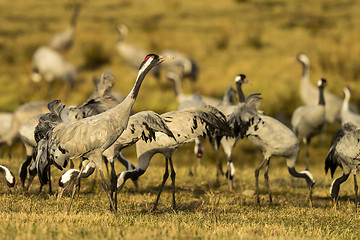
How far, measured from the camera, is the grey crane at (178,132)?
694 centimetres

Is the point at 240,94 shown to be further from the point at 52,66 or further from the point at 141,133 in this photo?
the point at 52,66

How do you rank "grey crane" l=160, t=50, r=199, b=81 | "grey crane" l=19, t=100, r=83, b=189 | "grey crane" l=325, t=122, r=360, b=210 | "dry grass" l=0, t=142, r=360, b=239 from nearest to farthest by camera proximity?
"dry grass" l=0, t=142, r=360, b=239 → "grey crane" l=19, t=100, r=83, b=189 → "grey crane" l=325, t=122, r=360, b=210 → "grey crane" l=160, t=50, r=199, b=81

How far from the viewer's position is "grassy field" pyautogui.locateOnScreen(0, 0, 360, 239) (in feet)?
18.1

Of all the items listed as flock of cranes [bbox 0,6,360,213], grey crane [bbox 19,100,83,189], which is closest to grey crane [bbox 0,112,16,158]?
flock of cranes [bbox 0,6,360,213]

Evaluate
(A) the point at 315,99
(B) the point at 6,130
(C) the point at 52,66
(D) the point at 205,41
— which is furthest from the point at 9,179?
(D) the point at 205,41

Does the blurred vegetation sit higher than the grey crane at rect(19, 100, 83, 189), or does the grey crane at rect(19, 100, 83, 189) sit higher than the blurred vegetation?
the blurred vegetation

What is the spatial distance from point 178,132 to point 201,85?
11.5 meters

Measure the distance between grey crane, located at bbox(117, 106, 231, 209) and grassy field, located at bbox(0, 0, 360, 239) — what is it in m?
0.47

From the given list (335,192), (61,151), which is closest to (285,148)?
(335,192)

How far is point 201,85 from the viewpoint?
18.4 m

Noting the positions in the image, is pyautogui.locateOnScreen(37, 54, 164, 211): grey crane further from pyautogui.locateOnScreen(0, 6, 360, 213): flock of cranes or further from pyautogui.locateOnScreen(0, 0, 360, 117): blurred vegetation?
pyautogui.locateOnScreen(0, 0, 360, 117): blurred vegetation

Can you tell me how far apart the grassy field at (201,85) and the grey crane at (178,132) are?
471 mm

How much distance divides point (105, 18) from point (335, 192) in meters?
17.7

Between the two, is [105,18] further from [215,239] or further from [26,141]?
[215,239]
